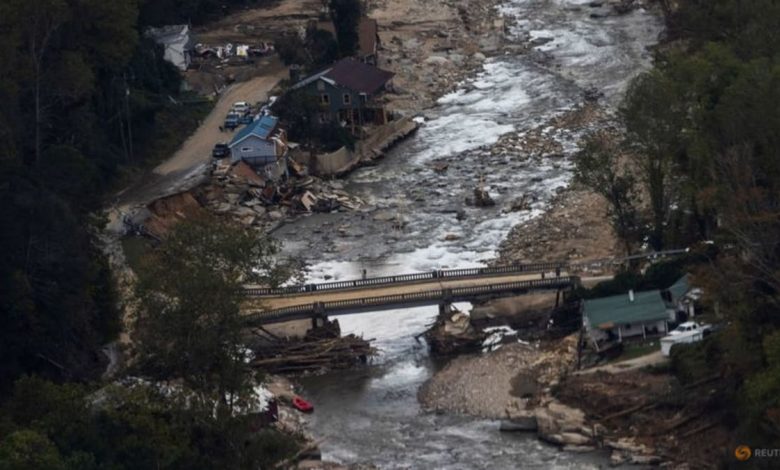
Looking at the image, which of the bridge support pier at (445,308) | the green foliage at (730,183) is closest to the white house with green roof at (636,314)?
the green foliage at (730,183)

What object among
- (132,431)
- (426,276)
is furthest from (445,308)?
(132,431)

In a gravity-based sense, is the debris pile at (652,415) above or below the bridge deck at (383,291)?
below

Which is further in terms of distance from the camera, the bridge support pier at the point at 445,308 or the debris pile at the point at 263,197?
the debris pile at the point at 263,197

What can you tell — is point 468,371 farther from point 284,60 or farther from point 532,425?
point 284,60

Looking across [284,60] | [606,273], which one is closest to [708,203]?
[606,273]

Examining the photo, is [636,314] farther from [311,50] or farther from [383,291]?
[311,50]

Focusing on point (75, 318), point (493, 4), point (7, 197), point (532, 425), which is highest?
point (493, 4)

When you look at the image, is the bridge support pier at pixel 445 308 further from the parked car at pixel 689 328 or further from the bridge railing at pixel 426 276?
the parked car at pixel 689 328
